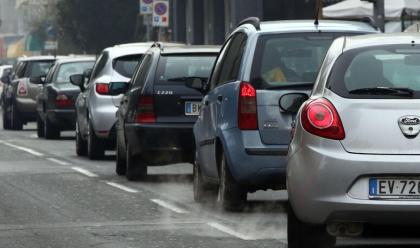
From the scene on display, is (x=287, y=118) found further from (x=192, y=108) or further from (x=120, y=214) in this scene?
(x=192, y=108)

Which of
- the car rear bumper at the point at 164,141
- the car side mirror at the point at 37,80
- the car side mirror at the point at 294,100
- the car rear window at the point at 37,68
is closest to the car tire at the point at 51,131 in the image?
the car side mirror at the point at 37,80

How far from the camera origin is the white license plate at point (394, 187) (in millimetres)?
8750

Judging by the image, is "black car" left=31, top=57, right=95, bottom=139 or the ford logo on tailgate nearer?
the ford logo on tailgate

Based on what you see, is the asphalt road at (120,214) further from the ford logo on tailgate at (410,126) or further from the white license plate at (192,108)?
the ford logo on tailgate at (410,126)

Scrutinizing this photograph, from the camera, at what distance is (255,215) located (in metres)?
12.7

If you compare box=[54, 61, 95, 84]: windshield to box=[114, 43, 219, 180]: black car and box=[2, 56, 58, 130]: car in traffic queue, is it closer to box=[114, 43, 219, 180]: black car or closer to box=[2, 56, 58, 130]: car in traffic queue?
box=[2, 56, 58, 130]: car in traffic queue

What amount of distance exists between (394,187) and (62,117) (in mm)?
19303

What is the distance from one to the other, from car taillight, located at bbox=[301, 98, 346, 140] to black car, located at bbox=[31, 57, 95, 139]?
18.7 meters

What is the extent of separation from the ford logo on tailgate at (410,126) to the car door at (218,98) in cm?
368

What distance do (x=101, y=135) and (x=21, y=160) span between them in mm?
1498

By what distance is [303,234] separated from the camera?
9336mm

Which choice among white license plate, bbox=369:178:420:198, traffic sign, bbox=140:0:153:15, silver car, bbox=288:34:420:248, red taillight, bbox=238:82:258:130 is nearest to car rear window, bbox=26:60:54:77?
traffic sign, bbox=140:0:153:15

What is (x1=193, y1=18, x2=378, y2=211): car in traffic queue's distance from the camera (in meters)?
12.2

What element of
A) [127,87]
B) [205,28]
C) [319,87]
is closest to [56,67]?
[127,87]
